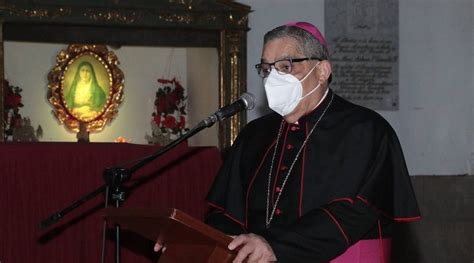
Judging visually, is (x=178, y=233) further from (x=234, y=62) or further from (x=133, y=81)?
(x=133, y=81)

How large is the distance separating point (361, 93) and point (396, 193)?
221 inches

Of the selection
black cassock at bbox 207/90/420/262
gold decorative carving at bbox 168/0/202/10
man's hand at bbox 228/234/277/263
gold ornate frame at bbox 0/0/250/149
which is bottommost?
man's hand at bbox 228/234/277/263

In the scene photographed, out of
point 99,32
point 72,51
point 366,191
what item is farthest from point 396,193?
point 72,51

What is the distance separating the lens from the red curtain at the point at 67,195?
5930 mm

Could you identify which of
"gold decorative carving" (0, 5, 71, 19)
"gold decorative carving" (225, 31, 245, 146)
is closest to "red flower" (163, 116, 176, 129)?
"gold decorative carving" (225, 31, 245, 146)

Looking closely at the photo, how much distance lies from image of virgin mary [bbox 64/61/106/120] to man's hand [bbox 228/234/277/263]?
20.0 feet

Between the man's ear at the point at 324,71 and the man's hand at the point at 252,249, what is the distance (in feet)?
2.76

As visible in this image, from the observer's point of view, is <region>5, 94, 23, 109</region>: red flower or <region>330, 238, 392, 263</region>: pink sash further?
<region>5, 94, 23, 109</region>: red flower

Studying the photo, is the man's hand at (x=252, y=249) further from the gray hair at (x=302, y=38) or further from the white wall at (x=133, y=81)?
the white wall at (x=133, y=81)

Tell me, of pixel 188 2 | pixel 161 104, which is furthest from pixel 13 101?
pixel 188 2

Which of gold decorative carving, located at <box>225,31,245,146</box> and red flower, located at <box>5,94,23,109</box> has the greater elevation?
gold decorative carving, located at <box>225,31,245,146</box>

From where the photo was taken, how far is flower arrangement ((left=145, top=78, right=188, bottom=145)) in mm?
9641

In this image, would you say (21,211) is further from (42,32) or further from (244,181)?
(42,32)

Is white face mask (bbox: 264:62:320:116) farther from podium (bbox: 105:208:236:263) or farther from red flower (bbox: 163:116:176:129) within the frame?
red flower (bbox: 163:116:176:129)
